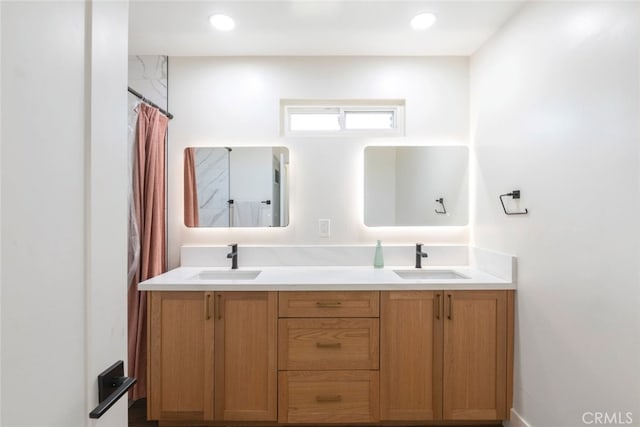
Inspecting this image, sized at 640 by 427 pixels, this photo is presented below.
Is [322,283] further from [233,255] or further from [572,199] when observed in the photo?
[572,199]

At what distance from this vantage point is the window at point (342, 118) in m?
2.19

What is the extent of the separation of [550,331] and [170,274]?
7.11 ft

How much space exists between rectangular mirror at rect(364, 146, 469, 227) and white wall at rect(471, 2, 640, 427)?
366 mm

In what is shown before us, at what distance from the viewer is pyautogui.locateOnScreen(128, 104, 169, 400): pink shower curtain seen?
5.87 feet

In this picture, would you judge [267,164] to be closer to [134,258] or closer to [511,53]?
[134,258]

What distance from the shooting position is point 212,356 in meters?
1.61

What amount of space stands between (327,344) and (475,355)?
2.80ft

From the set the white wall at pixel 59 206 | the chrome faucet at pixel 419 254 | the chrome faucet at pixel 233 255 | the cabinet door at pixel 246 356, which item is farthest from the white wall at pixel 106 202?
the chrome faucet at pixel 419 254

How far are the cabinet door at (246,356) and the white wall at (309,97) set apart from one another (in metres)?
0.63

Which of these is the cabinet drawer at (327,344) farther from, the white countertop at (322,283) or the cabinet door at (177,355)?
the cabinet door at (177,355)

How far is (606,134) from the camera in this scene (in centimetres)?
109

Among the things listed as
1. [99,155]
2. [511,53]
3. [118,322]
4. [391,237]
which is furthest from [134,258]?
[511,53]

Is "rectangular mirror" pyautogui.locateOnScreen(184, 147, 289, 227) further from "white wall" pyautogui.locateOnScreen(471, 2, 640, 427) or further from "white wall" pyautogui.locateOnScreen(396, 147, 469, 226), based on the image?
"white wall" pyautogui.locateOnScreen(471, 2, 640, 427)

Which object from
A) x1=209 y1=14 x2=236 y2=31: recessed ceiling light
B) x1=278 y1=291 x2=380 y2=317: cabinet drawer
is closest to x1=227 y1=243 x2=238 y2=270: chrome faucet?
x1=278 y1=291 x2=380 y2=317: cabinet drawer
